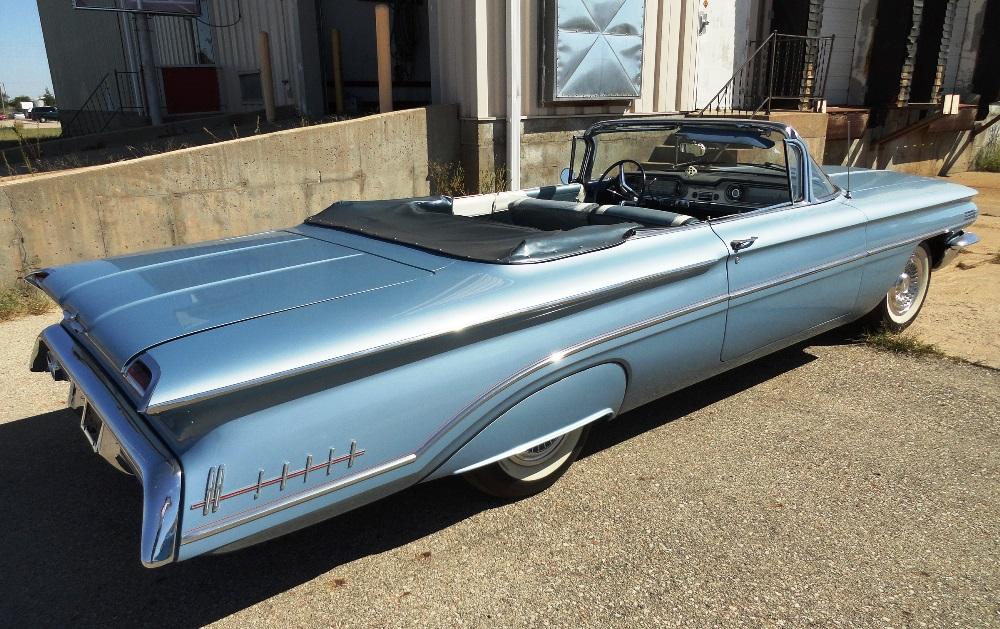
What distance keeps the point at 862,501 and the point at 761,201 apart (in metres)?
1.88

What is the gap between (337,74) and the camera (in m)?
9.82

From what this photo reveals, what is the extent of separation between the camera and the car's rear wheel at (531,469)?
2.74m

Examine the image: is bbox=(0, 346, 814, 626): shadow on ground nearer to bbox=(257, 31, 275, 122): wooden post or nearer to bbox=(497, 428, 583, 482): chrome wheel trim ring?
bbox=(497, 428, 583, 482): chrome wheel trim ring

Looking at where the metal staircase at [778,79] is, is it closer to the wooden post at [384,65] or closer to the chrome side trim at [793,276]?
the wooden post at [384,65]

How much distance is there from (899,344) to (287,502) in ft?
13.1

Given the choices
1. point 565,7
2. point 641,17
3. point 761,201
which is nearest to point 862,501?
point 761,201

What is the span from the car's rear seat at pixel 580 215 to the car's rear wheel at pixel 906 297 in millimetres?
1898

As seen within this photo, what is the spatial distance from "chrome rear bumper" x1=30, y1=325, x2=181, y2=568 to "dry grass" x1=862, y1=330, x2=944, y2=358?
13.9 feet

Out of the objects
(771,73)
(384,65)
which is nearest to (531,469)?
(384,65)

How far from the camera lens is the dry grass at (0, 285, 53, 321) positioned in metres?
5.44

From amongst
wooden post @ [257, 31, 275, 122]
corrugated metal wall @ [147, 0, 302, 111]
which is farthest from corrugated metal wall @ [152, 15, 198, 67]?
wooden post @ [257, 31, 275, 122]

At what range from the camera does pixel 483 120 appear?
26.3 ft

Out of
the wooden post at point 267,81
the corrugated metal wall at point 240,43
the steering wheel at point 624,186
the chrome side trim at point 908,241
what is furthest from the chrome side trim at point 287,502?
the corrugated metal wall at point 240,43

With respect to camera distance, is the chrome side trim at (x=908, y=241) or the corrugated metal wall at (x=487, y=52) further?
the corrugated metal wall at (x=487, y=52)
